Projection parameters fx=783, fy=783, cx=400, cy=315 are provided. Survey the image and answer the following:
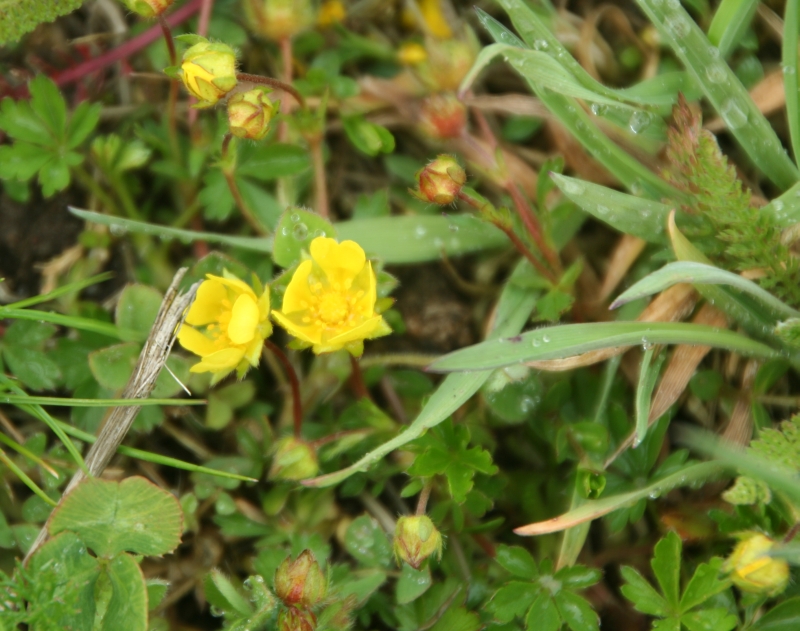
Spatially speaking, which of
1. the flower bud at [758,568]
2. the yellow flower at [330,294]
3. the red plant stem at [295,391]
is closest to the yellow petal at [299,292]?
the yellow flower at [330,294]

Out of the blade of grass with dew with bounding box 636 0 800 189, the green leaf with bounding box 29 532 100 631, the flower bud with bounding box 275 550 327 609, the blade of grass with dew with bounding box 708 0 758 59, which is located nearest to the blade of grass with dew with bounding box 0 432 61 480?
the green leaf with bounding box 29 532 100 631

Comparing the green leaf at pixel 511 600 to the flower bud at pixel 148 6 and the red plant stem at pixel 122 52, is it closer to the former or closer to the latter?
the flower bud at pixel 148 6

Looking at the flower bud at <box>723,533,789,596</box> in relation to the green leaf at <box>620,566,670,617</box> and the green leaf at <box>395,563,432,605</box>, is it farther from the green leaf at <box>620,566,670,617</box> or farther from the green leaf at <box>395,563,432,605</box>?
the green leaf at <box>395,563,432,605</box>

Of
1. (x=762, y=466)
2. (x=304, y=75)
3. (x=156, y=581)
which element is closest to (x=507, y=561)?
(x=762, y=466)

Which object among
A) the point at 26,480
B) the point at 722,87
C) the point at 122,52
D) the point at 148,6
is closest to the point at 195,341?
the point at 26,480

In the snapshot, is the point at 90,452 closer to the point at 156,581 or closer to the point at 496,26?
the point at 156,581
